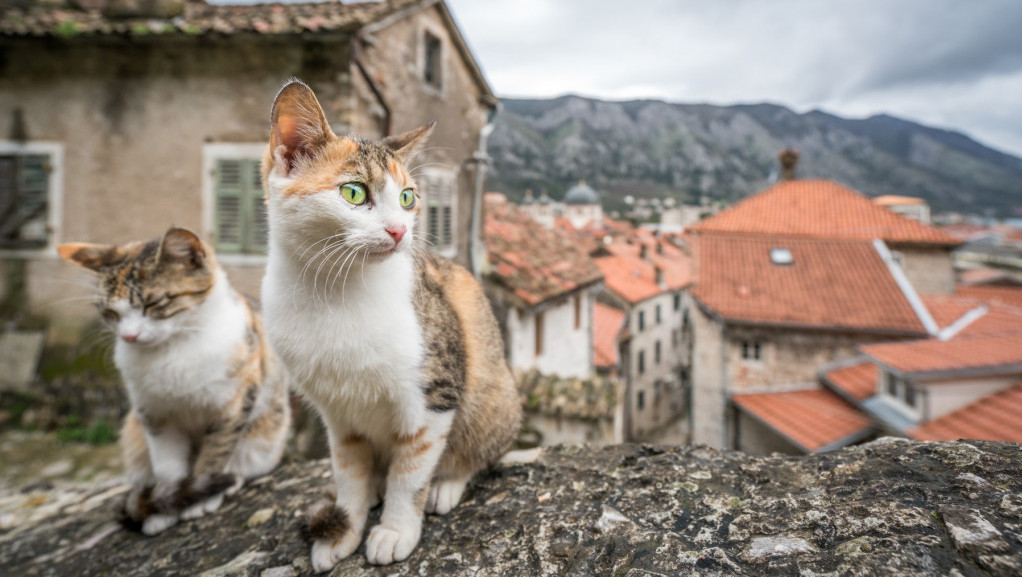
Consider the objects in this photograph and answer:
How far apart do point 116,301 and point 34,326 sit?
5.63 meters

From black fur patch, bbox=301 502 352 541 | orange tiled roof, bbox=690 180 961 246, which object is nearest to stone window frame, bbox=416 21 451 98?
black fur patch, bbox=301 502 352 541

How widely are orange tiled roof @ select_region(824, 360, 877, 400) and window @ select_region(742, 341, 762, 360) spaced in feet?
5.09

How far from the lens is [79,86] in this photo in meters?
5.48

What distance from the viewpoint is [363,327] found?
1.48m

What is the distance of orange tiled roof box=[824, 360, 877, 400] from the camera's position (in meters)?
9.84

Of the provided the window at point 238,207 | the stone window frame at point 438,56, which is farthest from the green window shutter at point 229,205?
the stone window frame at point 438,56

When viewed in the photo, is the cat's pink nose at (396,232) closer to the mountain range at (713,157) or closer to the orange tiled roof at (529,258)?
the orange tiled roof at (529,258)

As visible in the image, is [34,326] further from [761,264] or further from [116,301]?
[761,264]

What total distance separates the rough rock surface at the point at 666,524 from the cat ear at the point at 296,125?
4.55 feet

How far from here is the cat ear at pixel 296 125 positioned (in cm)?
135

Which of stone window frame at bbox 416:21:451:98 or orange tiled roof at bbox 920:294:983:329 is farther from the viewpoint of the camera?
orange tiled roof at bbox 920:294:983:329

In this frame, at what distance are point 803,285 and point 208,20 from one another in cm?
1396

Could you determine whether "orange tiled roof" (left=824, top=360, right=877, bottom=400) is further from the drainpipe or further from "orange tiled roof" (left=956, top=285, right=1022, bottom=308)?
"orange tiled roof" (left=956, top=285, right=1022, bottom=308)

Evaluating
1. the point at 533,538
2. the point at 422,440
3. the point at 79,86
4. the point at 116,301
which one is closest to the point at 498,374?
the point at 422,440
